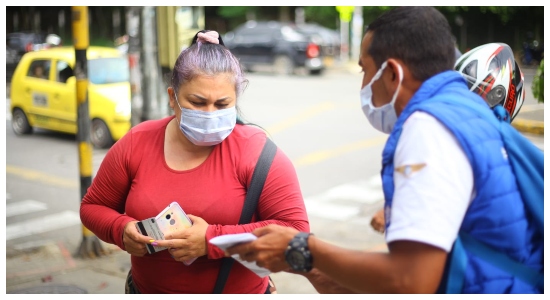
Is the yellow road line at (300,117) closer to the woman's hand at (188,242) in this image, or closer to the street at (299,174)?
the street at (299,174)

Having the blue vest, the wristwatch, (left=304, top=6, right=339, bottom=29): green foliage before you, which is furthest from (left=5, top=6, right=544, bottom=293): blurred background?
(left=304, top=6, right=339, bottom=29): green foliage

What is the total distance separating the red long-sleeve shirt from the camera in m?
2.62

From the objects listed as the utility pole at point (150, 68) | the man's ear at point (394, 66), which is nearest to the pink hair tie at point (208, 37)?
the man's ear at point (394, 66)

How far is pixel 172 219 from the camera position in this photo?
100.0 inches

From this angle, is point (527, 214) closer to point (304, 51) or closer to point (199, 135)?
point (199, 135)

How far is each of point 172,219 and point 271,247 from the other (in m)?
0.59

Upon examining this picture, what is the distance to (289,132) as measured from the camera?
45.6 feet

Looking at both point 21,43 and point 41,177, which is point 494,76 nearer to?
point 41,177

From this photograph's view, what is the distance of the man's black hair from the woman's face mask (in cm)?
88

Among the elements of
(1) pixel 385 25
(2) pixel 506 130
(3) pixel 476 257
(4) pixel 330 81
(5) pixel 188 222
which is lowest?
(4) pixel 330 81

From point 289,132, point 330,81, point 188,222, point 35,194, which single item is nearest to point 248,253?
point 188,222

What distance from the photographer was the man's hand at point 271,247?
2.05 metres

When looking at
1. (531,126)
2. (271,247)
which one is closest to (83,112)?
(271,247)

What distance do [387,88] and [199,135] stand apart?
906 millimetres
